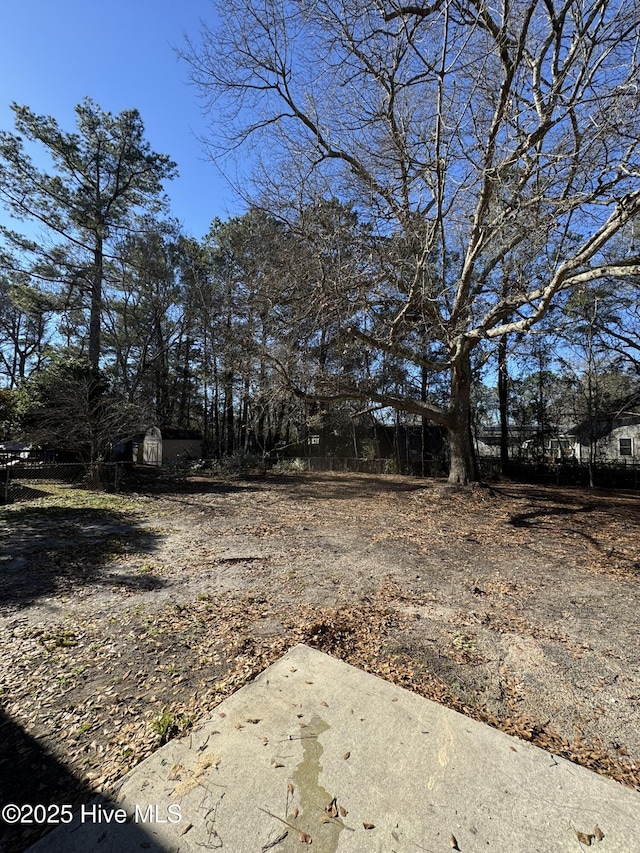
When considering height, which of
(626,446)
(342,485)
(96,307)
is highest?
(96,307)

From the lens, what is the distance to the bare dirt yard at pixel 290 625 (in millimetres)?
2143

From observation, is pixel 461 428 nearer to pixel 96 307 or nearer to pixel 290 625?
pixel 290 625

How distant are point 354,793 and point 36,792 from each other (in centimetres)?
142

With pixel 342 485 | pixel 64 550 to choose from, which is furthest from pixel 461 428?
pixel 64 550

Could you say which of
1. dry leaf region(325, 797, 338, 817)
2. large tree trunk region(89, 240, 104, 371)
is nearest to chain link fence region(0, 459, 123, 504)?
large tree trunk region(89, 240, 104, 371)

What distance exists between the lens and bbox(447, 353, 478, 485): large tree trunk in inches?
396

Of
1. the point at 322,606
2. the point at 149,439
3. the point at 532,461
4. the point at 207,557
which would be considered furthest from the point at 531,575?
the point at 149,439

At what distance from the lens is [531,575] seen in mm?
4711

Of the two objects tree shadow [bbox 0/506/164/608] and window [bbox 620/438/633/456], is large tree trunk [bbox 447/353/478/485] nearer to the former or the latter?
tree shadow [bbox 0/506/164/608]

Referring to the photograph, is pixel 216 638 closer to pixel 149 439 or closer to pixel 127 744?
pixel 127 744

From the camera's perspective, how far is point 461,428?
10102mm

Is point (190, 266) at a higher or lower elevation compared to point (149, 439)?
higher

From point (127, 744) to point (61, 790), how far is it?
0.98ft

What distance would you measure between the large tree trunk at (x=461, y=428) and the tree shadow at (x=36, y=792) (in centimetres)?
952
